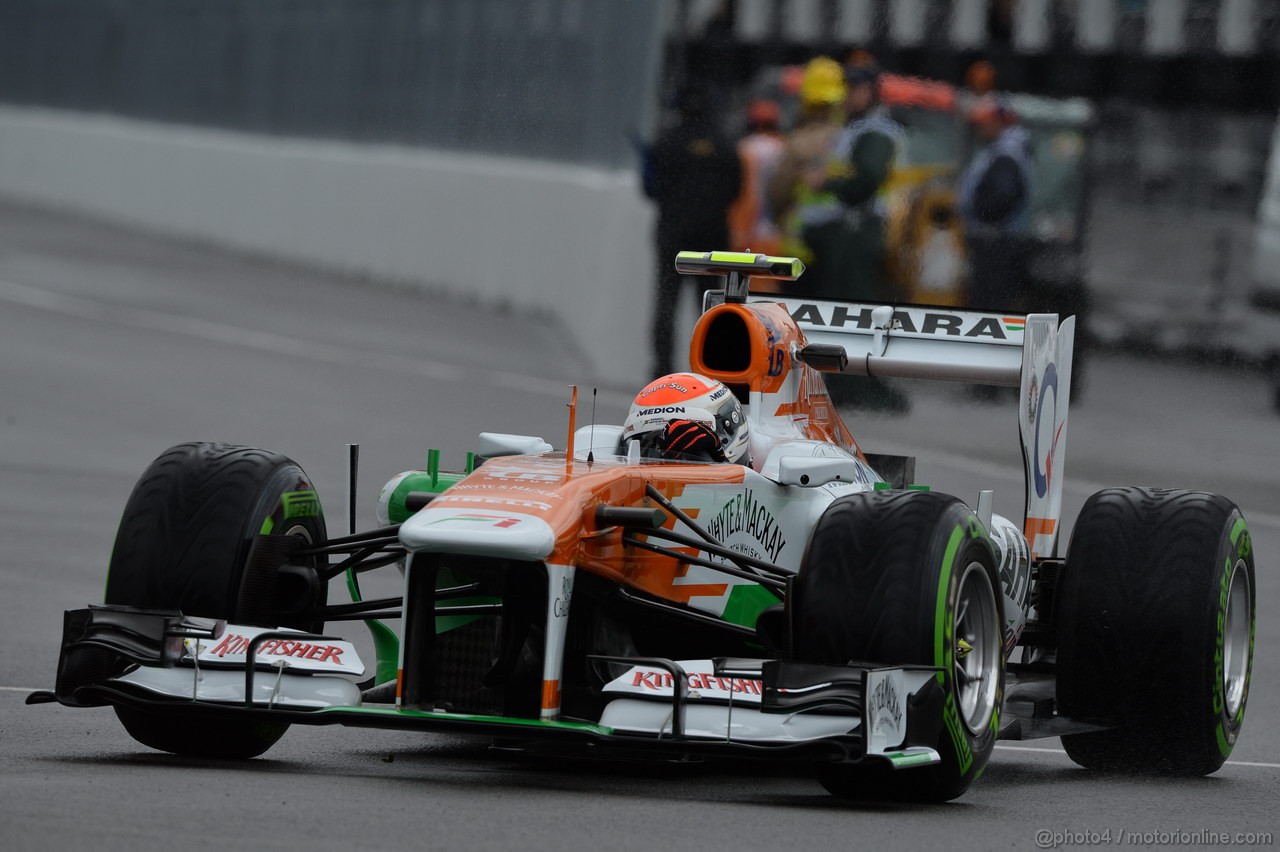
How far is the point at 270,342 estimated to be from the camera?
944 inches

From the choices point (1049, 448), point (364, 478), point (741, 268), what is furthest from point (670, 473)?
point (364, 478)

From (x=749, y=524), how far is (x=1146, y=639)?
1.68 m

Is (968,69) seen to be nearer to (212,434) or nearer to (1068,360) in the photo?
(212,434)

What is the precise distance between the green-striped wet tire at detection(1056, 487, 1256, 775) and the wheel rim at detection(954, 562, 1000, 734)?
98 centimetres

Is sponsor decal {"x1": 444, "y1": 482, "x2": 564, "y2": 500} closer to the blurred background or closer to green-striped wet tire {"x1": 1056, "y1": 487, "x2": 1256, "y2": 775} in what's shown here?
green-striped wet tire {"x1": 1056, "y1": 487, "x2": 1256, "y2": 775}

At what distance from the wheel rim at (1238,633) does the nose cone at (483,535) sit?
357 cm

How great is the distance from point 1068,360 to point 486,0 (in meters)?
15.6

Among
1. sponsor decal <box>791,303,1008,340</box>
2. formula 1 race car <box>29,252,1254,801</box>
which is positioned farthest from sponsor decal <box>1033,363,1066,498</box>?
formula 1 race car <box>29,252,1254,801</box>

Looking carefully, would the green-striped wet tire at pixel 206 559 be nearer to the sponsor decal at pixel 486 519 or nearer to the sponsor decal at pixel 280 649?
the sponsor decal at pixel 280 649

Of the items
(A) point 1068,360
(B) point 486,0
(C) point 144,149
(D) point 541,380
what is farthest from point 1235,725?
(C) point 144,149

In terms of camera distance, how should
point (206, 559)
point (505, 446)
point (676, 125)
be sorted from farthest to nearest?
point (676, 125) < point (505, 446) < point (206, 559)

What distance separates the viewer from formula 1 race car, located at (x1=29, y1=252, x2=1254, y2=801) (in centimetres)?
737

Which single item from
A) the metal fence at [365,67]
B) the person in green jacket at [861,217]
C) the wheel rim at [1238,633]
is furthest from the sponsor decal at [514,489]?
the metal fence at [365,67]

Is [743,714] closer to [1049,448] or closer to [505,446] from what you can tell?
[505,446]
